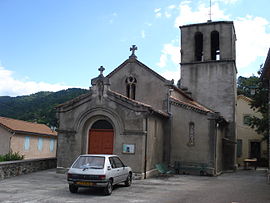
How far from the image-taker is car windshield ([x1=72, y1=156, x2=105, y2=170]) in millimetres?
12726

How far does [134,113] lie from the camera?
1877 centimetres

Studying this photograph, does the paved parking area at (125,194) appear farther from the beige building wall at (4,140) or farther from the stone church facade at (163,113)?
the beige building wall at (4,140)

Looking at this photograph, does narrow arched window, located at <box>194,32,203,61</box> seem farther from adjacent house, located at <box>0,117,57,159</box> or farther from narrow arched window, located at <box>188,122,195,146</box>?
adjacent house, located at <box>0,117,57,159</box>

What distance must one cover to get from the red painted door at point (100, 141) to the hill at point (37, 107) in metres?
36.6

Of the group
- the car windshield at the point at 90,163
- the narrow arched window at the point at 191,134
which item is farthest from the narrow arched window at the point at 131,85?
the car windshield at the point at 90,163

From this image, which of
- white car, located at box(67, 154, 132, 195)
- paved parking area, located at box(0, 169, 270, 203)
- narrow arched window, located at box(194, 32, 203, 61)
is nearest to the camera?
paved parking area, located at box(0, 169, 270, 203)

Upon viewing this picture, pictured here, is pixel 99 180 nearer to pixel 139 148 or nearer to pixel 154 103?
pixel 139 148

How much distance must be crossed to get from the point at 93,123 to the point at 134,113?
2.98 m

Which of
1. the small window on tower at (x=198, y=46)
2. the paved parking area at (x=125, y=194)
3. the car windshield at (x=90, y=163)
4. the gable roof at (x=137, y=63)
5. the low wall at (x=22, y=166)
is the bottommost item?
the paved parking area at (x=125, y=194)

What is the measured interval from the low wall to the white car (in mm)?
5528

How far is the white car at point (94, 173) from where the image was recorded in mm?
12219

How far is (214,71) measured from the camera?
2880 cm

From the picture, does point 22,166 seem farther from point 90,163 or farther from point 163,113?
point 163,113

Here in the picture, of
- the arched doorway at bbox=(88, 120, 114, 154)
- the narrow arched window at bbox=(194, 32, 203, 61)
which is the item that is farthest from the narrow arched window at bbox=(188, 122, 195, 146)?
the narrow arched window at bbox=(194, 32, 203, 61)
